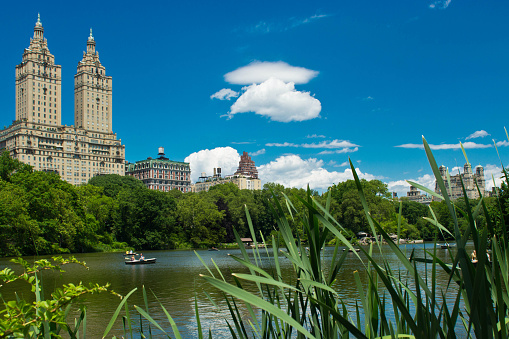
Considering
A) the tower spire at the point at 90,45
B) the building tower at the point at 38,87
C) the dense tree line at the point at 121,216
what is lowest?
the dense tree line at the point at 121,216

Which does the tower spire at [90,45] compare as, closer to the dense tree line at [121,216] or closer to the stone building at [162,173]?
the stone building at [162,173]

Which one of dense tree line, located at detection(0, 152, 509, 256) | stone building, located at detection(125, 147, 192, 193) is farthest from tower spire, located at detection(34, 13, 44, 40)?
dense tree line, located at detection(0, 152, 509, 256)

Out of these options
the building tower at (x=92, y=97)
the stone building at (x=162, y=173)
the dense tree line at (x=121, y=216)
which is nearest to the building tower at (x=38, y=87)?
the building tower at (x=92, y=97)

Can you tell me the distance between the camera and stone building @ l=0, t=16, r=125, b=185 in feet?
415

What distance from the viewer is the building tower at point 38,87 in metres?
132

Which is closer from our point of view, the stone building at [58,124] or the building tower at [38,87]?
the stone building at [58,124]

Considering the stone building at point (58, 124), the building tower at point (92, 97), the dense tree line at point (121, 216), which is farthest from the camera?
the building tower at point (92, 97)

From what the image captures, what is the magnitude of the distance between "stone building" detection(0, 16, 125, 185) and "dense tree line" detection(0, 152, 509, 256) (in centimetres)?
4634

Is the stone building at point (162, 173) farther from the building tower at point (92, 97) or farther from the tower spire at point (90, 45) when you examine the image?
the tower spire at point (90, 45)

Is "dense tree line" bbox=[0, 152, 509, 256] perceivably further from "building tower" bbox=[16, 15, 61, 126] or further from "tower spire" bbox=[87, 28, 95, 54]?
"tower spire" bbox=[87, 28, 95, 54]

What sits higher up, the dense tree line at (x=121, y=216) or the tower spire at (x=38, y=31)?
the tower spire at (x=38, y=31)

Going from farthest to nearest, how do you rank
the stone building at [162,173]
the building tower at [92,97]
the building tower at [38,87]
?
the stone building at [162,173] < the building tower at [92,97] < the building tower at [38,87]

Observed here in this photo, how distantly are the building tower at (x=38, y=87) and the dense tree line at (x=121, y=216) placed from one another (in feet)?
186

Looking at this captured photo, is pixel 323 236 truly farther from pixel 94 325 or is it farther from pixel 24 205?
pixel 24 205
